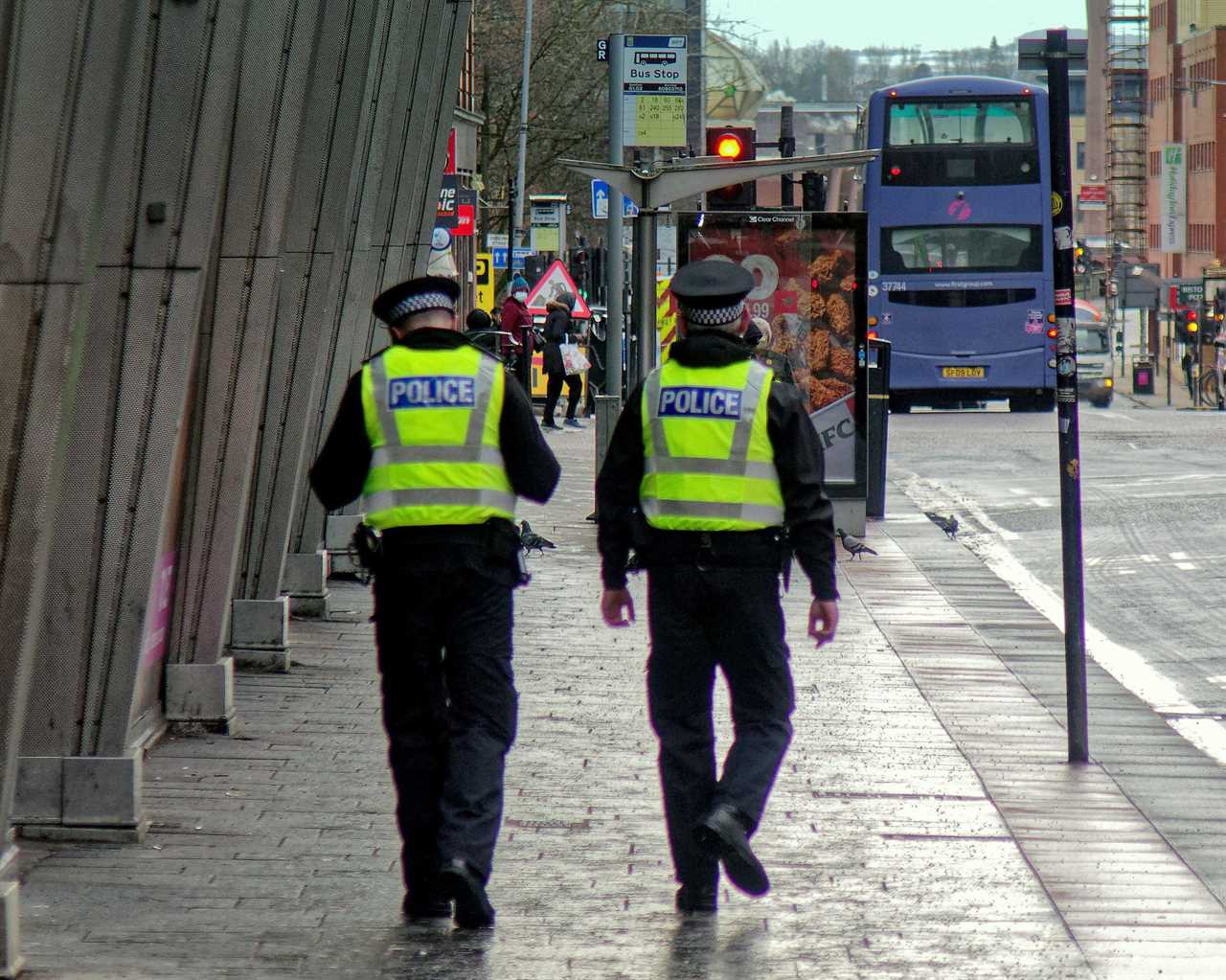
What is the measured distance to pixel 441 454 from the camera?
5.74m

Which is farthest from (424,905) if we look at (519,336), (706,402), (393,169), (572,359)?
(519,336)

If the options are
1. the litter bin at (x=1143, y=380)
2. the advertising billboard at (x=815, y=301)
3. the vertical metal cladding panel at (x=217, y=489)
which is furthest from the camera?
the litter bin at (x=1143, y=380)

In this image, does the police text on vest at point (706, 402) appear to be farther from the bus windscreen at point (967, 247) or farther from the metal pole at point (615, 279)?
the bus windscreen at point (967, 247)

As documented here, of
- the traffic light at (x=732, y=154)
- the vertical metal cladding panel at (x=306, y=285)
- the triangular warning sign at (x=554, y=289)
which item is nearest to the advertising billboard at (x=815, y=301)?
the traffic light at (x=732, y=154)

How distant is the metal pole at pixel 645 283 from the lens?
14703mm

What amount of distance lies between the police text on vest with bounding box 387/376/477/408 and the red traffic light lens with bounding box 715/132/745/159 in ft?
34.9

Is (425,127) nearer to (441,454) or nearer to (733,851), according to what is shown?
(441,454)

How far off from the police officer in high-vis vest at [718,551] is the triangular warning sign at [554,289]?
2720 cm

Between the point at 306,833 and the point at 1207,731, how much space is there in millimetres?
4600

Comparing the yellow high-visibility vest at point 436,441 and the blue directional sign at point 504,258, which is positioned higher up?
the blue directional sign at point 504,258

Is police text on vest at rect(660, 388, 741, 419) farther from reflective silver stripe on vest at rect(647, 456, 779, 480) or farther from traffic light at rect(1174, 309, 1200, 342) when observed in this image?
traffic light at rect(1174, 309, 1200, 342)

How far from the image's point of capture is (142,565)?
6598mm

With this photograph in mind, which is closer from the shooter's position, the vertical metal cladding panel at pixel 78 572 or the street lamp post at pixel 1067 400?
the vertical metal cladding panel at pixel 78 572

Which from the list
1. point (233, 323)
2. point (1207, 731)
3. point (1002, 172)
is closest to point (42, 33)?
point (233, 323)
